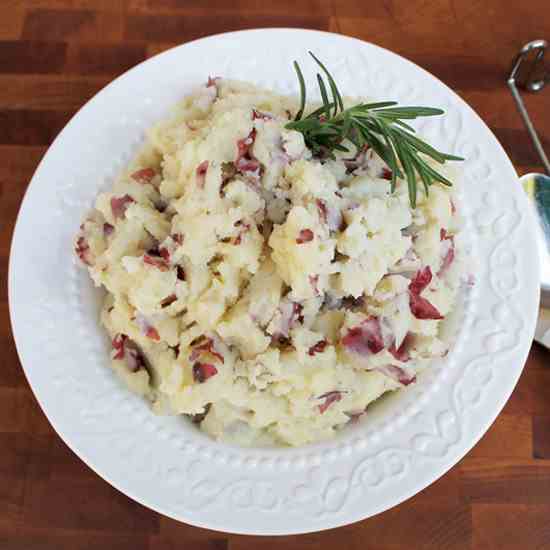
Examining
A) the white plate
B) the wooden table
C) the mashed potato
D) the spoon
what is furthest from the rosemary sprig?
the wooden table

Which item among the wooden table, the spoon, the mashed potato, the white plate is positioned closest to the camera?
the mashed potato

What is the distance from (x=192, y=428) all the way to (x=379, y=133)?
963 millimetres

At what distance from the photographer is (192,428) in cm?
186

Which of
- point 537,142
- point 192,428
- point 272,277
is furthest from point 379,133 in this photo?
point 537,142

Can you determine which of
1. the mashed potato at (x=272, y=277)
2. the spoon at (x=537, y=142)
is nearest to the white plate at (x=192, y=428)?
the mashed potato at (x=272, y=277)

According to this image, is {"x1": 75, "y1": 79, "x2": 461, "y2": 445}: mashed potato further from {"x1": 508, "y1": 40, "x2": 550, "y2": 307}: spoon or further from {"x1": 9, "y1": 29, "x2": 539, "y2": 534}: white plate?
{"x1": 508, "y1": 40, "x2": 550, "y2": 307}: spoon

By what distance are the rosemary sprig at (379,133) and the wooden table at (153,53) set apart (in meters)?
0.95

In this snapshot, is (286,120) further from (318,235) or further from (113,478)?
(113,478)

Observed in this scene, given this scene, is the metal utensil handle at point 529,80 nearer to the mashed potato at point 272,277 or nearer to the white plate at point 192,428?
the white plate at point 192,428

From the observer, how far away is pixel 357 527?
211 centimetres

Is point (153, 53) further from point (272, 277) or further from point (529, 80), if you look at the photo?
point (529, 80)

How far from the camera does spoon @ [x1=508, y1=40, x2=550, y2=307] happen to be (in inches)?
93.4

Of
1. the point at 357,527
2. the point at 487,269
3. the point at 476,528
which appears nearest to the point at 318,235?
the point at 487,269

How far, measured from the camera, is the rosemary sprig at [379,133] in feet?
5.44
